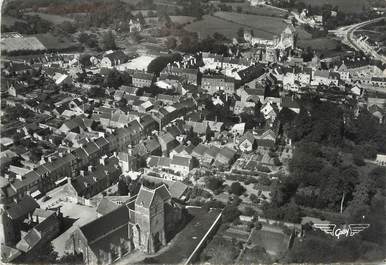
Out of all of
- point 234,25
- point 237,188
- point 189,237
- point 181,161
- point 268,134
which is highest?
point 234,25

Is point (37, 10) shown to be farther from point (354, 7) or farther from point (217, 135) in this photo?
point (354, 7)

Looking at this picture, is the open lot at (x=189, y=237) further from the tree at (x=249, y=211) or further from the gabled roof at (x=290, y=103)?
the gabled roof at (x=290, y=103)

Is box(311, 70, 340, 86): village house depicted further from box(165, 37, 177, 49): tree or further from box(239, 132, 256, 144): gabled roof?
box(165, 37, 177, 49): tree

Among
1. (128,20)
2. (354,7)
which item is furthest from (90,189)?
(354,7)

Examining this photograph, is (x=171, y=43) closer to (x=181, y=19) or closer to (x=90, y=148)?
(x=181, y=19)

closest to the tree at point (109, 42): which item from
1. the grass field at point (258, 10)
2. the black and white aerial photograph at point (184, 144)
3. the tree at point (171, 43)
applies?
the black and white aerial photograph at point (184, 144)

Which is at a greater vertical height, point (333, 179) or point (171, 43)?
point (171, 43)

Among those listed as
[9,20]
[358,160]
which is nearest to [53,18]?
[9,20]
